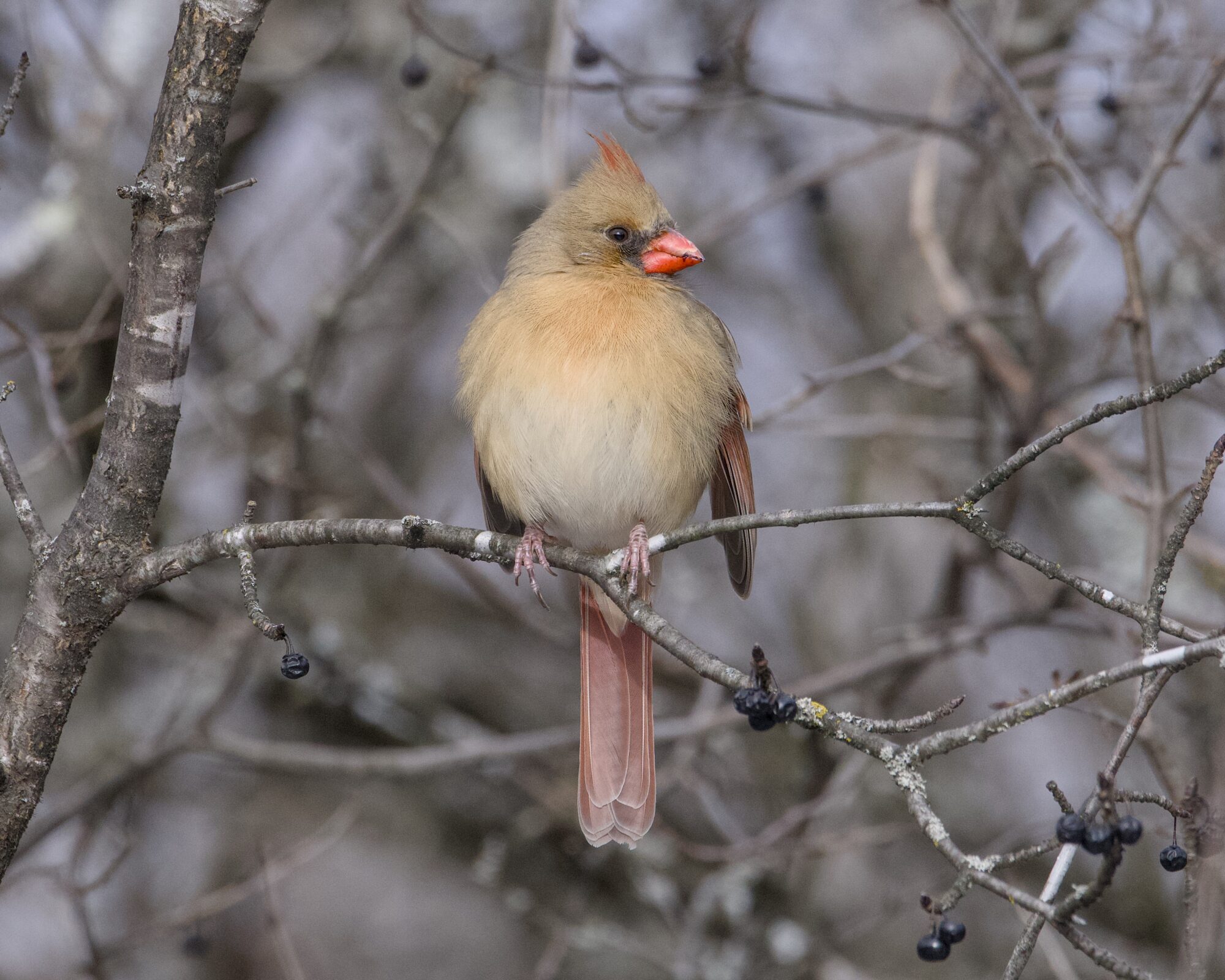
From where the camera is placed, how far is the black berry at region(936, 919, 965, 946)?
6.27 feet

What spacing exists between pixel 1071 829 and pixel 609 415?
181 centimetres

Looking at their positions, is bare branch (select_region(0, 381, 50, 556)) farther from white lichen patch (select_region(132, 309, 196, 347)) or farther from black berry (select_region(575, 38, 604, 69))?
black berry (select_region(575, 38, 604, 69))

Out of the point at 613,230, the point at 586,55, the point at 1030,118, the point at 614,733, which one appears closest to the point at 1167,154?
the point at 1030,118

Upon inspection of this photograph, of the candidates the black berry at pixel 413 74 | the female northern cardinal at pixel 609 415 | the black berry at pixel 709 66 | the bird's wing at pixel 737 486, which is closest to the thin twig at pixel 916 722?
the female northern cardinal at pixel 609 415

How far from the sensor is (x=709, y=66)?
4180mm

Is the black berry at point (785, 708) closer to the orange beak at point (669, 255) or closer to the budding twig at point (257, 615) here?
the budding twig at point (257, 615)

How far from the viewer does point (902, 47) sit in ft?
22.4

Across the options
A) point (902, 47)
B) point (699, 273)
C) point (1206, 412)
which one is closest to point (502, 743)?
point (699, 273)

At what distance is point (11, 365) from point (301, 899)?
9.82 ft

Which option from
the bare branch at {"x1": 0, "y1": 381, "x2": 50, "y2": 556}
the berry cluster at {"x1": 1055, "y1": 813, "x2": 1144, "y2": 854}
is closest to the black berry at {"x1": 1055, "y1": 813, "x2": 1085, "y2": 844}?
the berry cluster at {"x1": 1055, "y1": 813, "x2": 1144, "y2": 854}

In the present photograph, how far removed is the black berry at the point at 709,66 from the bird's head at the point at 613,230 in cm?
57

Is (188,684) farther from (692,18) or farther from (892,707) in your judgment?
(692,18)

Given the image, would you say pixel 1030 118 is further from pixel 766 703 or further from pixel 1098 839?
pixel 1098 839

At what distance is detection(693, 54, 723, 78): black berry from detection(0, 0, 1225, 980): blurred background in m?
0.07
